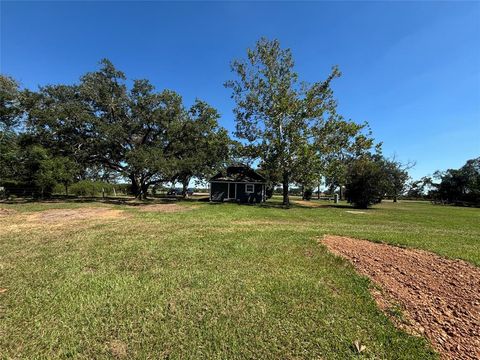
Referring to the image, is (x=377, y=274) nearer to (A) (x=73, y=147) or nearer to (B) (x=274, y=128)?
(B) (x=274, y=128)

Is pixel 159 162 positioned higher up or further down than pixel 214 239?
higher up

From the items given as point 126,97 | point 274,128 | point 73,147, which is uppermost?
point 126,97

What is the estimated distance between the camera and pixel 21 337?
3004 millimetres

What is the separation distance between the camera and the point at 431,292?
4.27m

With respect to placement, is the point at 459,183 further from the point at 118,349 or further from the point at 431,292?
the point at 118,349

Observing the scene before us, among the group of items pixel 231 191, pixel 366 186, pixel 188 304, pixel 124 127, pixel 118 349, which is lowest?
pixel 118 349

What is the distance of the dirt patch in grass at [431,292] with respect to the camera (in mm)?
3229

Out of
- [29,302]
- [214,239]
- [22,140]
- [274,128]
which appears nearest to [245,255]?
[214,239]

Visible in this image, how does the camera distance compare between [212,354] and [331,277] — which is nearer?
[212,354]

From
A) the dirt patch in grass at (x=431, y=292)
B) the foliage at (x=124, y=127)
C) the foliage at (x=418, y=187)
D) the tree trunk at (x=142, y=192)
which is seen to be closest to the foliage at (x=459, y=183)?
the foliage at (x=418, y=187)

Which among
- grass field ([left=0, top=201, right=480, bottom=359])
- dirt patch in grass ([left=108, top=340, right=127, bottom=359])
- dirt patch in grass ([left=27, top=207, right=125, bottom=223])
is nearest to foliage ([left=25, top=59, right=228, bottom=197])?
dirt patch in grass ([left=27, top=207, right=125, bottom=223])

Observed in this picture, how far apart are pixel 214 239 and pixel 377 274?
4341 millimetres

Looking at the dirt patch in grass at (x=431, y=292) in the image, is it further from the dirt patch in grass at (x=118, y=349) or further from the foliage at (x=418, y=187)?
the foliage at (x=418, y=187)

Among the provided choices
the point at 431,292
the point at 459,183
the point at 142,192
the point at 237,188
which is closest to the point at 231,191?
the point at 237,188
